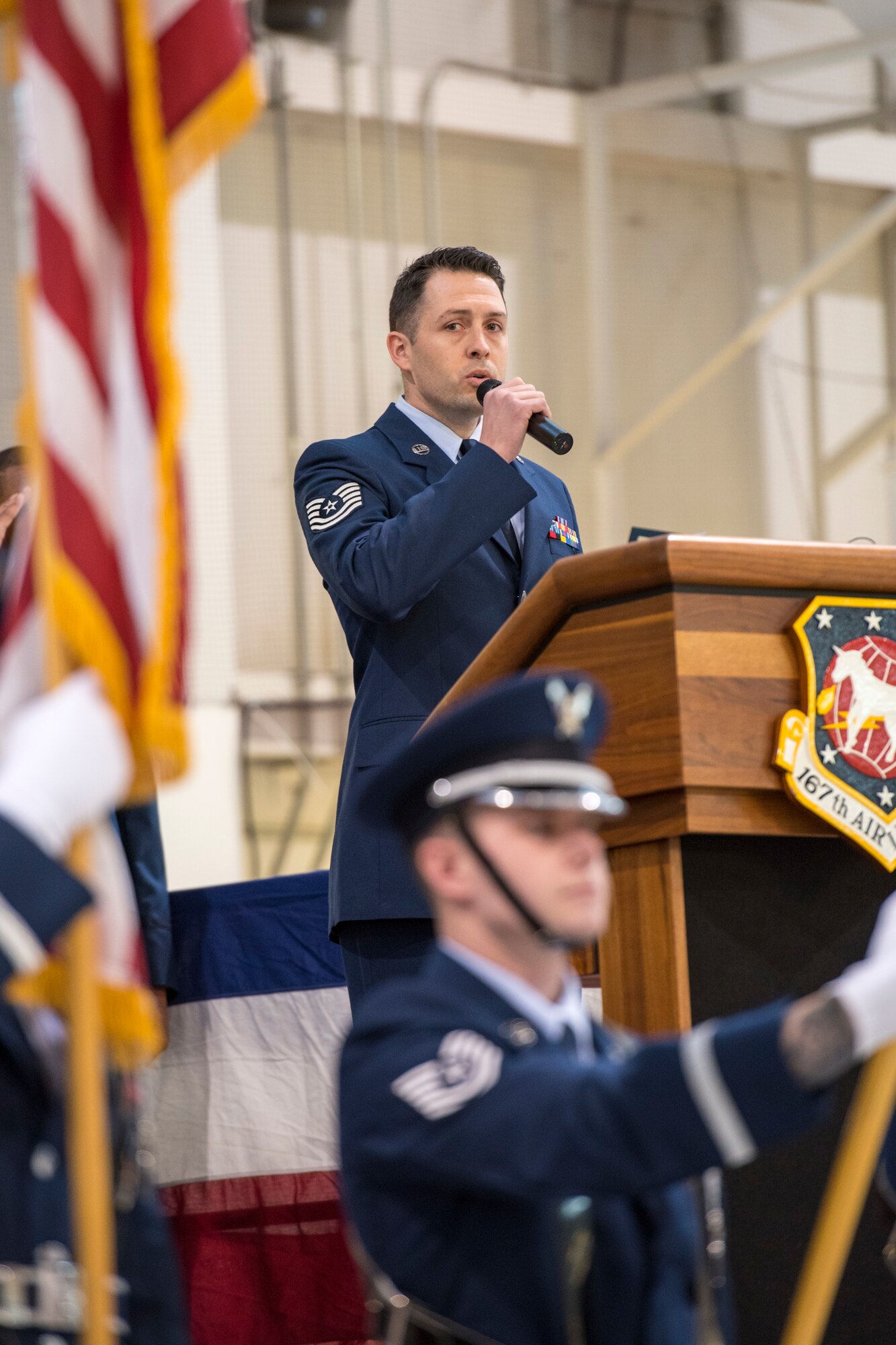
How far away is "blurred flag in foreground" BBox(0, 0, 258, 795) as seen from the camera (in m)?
1.42

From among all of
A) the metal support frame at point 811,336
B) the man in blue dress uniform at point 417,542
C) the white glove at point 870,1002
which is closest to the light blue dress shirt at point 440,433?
the man in blue dress uniform at point 417,542

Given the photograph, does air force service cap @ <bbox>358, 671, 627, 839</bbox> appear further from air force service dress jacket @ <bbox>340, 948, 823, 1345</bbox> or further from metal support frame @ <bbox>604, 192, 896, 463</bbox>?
metal support frame @ <bbox>604, 192, 896, 463</bbox>

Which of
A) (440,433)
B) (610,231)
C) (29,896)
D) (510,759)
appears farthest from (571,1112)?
(610,231)

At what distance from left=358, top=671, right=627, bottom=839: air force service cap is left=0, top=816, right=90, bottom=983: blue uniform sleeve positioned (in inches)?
10.3

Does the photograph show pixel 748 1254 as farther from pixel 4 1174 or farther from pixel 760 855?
pixel 4 1174

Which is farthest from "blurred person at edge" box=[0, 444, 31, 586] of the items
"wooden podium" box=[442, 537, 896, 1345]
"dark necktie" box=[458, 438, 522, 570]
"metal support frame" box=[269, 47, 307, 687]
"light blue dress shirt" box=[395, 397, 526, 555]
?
"metal support frame" box=[269, 47, 307, 687]

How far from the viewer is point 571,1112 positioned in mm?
1209

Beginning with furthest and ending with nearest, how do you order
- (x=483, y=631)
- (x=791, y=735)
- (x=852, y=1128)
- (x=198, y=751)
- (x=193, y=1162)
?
(x=198, y=751)
(x=193, y=1162)
(x=483, y=631)
(x=791, y=735)
(x=852, y=1128)

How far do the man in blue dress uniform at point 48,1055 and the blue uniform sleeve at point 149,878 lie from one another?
5.26 ft

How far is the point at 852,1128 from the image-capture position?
131 cm

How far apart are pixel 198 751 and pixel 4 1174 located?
4745 millimetres

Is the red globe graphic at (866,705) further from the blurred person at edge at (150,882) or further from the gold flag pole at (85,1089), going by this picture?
the blurred person at edge at (150,882)

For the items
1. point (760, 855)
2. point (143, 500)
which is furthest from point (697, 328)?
point (143, 500)

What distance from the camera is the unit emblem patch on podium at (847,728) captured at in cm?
194
